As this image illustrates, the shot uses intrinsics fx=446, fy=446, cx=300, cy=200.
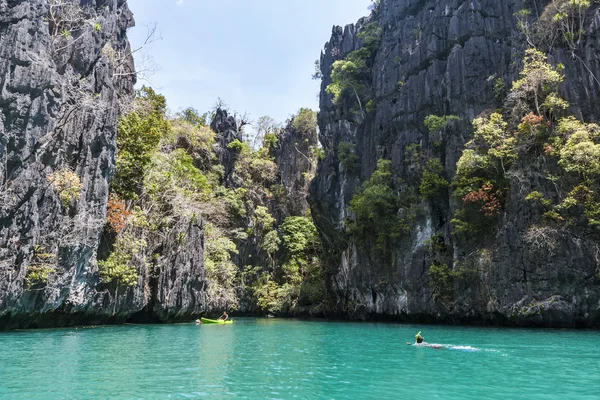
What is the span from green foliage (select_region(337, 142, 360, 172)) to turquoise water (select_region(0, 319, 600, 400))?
21.3 meters

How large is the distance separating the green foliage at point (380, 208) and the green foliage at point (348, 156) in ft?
14.0

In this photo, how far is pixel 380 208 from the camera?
100 feet

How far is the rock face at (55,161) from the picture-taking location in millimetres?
15414

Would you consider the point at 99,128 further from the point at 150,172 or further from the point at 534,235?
the point at 534,235

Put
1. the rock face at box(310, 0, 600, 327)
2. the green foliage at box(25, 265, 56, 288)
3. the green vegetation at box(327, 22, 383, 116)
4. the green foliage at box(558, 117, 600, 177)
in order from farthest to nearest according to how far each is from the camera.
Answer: the green vegetation at box(327, 22, 383, 116) → the rock face at box(310, 0, 600, 327) → the green foliage at box(558, 117, 600, 177) → the green foliage at box(25, 265, 56, 288)

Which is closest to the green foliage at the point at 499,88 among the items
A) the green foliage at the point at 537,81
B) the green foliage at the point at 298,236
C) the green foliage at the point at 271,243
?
the green foliage at the point at 537,81

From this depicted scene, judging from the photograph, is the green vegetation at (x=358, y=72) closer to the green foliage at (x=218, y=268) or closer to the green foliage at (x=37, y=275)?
the green foliage at (x=218, y=268)

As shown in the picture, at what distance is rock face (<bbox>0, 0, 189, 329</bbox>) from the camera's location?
15.4 metres

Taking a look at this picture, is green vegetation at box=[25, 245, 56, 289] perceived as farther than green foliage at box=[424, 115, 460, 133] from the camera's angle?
No

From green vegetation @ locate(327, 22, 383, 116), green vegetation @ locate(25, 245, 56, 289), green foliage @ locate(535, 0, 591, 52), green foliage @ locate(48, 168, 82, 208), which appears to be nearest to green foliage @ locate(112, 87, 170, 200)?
green foliage @ locate(48, 168, 82, 208)

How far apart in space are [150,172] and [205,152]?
1692 cm

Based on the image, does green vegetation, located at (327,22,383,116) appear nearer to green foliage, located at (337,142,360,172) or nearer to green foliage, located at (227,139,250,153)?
green foliage, located at (337,142,360,172)

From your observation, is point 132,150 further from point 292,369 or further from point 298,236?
point 298,236

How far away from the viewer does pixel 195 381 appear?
9.21 metres
